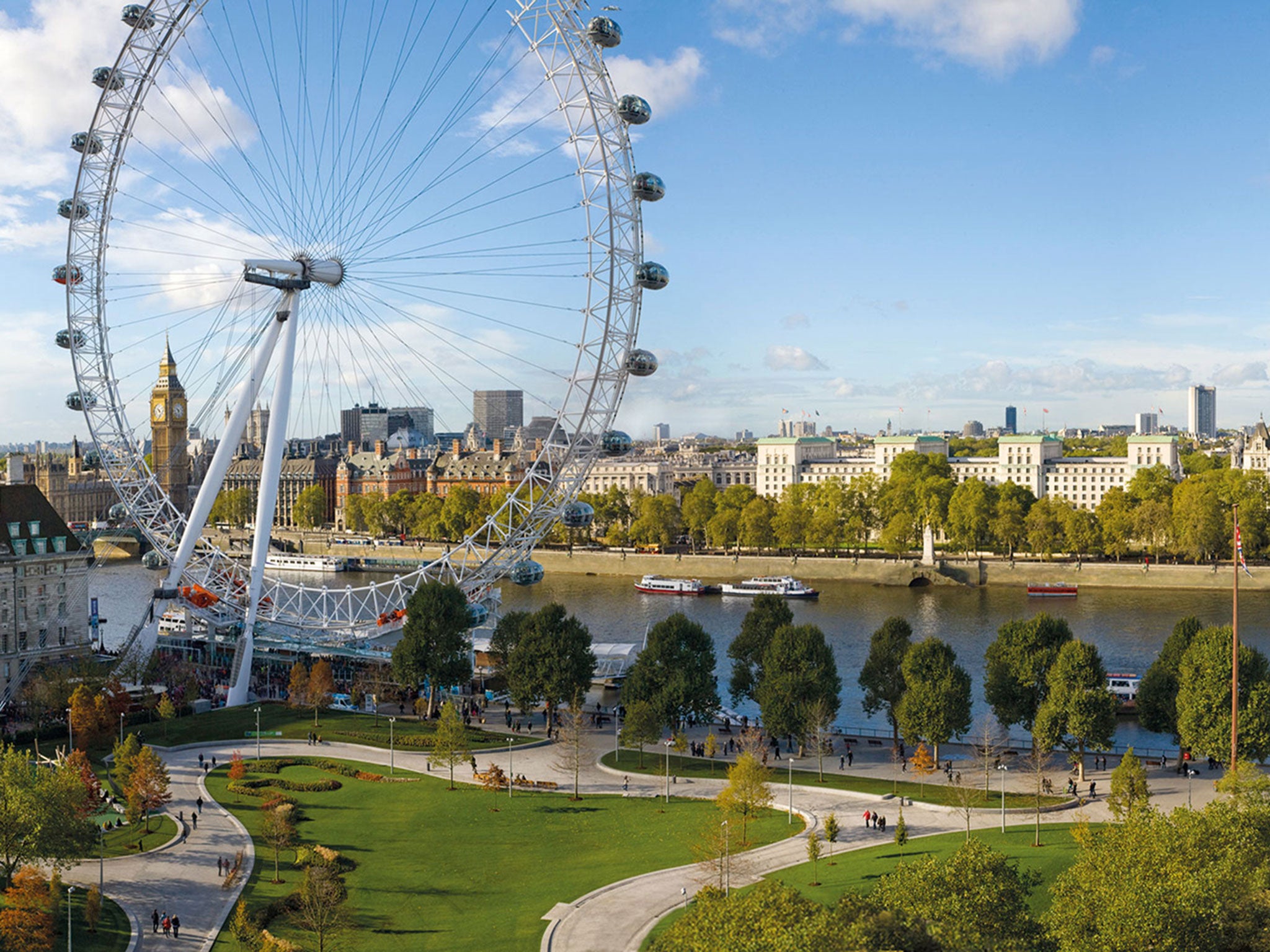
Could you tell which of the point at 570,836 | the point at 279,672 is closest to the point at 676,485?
the point at 279,672

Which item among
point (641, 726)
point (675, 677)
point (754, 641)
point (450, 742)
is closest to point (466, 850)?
point (450, 742)

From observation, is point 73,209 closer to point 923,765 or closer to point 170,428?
point 923,765

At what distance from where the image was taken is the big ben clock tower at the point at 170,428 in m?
139

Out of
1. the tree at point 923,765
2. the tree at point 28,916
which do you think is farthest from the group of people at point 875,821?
the tree at point 28,916

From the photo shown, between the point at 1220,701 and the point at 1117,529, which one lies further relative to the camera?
the point at 1117,529

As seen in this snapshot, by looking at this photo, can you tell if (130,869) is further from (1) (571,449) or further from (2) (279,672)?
(2) (279,672)

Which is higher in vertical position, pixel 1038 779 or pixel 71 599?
pixel 71 599

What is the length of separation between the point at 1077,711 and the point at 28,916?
90.5 ft

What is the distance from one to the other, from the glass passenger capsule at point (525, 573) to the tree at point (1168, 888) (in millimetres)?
25312

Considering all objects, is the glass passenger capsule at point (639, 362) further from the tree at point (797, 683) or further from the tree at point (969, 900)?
the tree at point (969, 900)

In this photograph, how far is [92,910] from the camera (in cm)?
2662

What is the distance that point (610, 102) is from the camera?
4172 centimetres

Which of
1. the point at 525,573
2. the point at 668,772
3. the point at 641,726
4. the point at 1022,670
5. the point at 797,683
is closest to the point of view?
the point at 668,772

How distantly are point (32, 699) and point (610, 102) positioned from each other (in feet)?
90.0
